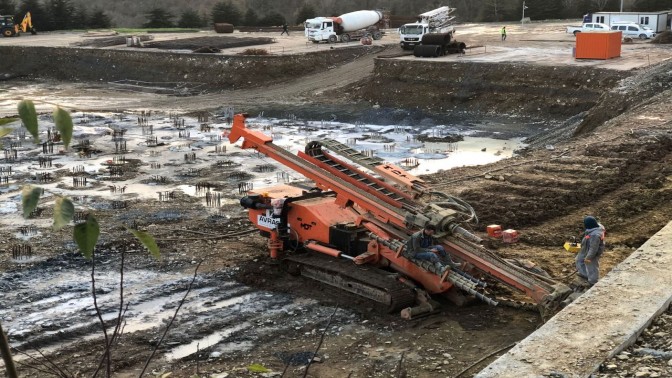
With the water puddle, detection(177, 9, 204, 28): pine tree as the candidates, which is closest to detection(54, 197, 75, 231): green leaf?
the water puddle

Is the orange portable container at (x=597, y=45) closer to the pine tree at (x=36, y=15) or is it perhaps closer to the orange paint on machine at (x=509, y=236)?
the orange paint on machine at (x=509, y=236)

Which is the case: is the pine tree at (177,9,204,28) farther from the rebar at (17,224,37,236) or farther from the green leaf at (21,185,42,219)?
the green leaf at (21,185,42,219)

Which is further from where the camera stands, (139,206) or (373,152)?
(373,152)

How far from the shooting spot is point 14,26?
5734 centimetres

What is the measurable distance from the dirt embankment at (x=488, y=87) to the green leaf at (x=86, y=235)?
99.4 feet

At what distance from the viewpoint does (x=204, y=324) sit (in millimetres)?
11516

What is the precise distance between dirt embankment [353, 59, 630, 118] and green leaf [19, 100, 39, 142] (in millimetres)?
30413

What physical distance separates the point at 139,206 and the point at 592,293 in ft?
40.3

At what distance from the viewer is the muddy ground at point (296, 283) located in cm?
1034

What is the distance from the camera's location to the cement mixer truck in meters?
47.0

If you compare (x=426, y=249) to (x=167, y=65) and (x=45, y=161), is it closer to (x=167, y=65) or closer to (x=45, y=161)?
(x=45, y=161)

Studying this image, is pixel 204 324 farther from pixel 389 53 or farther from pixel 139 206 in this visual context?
pixel 389 53

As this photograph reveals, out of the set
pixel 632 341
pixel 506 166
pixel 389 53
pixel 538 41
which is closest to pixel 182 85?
pixel 389 53

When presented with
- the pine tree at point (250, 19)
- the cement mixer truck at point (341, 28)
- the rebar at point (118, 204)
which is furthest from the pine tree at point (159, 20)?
the rebar at point (118, 204)
